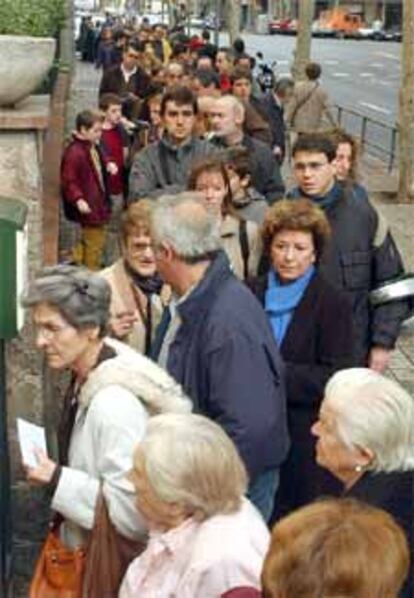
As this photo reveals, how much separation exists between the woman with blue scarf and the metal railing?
13851 millimetres

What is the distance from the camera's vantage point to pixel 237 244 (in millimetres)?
6301

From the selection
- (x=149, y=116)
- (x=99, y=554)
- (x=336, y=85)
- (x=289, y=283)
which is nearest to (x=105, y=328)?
(x=99, y=554)

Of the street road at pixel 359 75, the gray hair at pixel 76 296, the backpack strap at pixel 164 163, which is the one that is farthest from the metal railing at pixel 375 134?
the gray hair at pixel 76 296

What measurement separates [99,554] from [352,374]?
88cm

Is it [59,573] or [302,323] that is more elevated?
[302,323]

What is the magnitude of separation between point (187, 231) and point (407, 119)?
14.1 metres

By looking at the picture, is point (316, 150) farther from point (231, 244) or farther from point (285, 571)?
point (285, 571)

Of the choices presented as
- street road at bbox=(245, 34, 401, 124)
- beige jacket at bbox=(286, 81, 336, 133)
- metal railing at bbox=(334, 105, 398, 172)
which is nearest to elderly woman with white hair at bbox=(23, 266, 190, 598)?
beige jacket at bbox=(286, 81, 336, 133)

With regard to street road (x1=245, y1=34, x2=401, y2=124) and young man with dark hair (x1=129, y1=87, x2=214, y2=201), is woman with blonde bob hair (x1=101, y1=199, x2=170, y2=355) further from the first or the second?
street road (x1=245, y1=34, x2=401, y2=124)

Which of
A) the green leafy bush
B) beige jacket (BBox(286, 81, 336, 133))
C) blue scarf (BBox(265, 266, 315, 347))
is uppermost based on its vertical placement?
the green leafy bush

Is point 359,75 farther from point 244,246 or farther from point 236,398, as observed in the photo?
point 236,398

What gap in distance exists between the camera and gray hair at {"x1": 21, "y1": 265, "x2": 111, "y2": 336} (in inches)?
171

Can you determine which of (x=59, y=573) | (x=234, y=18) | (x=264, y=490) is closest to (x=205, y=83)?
(x=264, y=490)

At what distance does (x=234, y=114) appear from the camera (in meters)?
8.95
